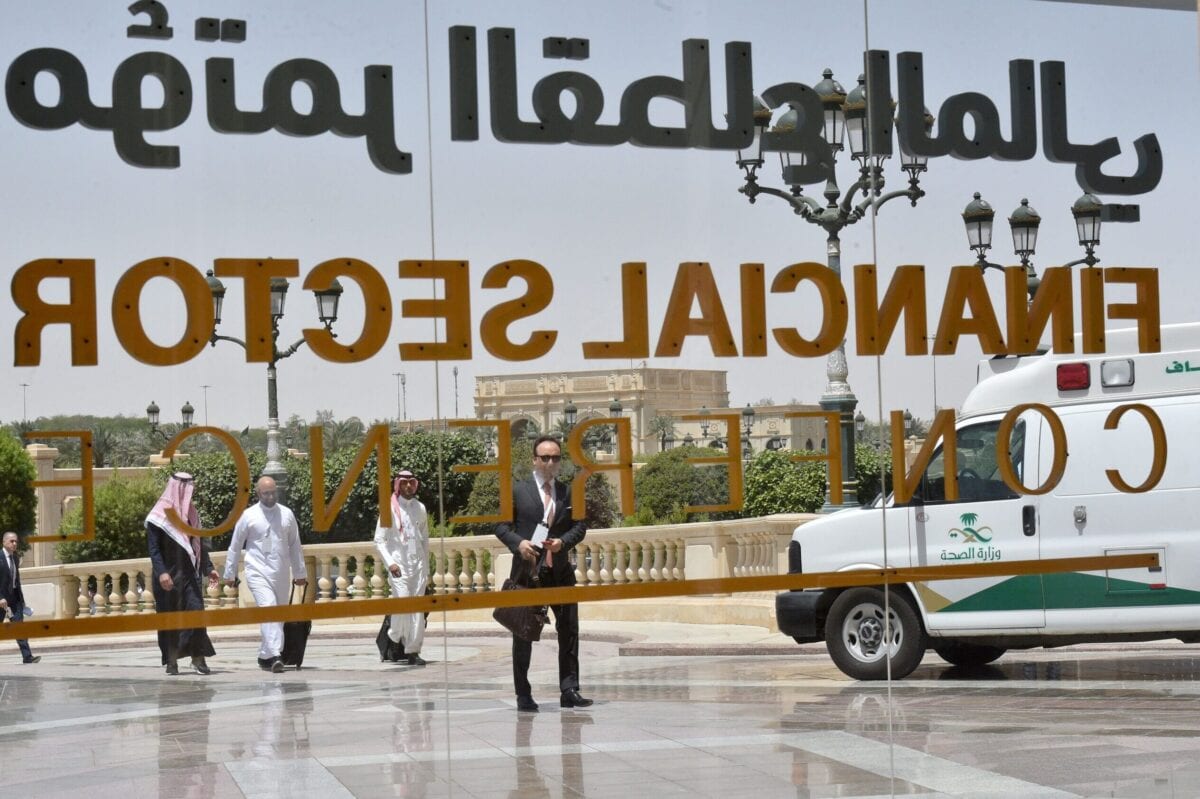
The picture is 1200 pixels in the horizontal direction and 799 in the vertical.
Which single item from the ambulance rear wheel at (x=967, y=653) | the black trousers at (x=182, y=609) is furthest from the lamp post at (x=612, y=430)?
the ambulance rear wheel at (x=967, y=653)

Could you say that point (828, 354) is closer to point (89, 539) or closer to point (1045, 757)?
point (1045, 757)

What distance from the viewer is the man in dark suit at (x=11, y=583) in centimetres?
529

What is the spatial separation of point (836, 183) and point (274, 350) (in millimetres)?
2345

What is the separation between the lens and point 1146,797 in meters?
6.76

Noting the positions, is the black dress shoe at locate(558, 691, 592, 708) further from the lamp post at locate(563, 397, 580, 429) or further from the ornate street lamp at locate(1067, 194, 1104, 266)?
the ornate street lamp at locate(1067, 194, 1104, 266)

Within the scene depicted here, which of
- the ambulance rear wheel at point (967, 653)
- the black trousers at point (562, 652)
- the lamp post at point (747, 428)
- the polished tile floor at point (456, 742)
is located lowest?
the ambulance rear wheel at point (967, 653)

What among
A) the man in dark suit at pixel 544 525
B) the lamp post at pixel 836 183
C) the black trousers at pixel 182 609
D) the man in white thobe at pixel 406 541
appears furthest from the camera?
the lamp post at pixel 836 183

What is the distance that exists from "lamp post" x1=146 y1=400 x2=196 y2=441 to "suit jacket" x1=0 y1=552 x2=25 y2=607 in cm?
59

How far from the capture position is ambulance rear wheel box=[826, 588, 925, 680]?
8547 mm

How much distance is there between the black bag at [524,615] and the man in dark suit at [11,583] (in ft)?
5.22

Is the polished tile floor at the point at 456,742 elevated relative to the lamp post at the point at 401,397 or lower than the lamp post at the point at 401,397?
lower

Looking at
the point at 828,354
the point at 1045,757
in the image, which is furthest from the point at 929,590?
the point at 828,354

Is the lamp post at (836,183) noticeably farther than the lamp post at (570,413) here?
Yes

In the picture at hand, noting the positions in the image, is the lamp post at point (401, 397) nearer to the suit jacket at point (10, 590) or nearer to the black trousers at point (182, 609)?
the black trousers at point (182, 609)
